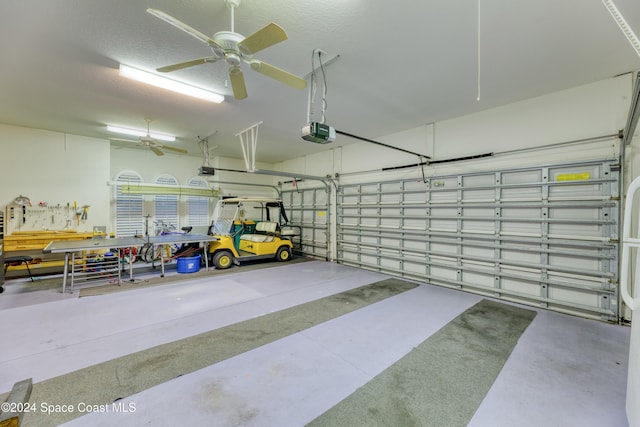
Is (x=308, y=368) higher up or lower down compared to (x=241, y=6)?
lower down

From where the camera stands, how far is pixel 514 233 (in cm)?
439

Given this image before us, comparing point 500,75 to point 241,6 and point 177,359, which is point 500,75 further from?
point 177,359

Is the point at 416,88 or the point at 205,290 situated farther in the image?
the point at 205,290

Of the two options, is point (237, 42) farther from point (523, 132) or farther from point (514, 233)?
point (514, 233)

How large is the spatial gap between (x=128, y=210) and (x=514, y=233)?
9665 millimetres

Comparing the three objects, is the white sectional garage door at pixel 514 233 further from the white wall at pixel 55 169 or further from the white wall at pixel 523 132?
the white wall at pixel 55 169

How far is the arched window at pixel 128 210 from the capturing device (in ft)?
24.7

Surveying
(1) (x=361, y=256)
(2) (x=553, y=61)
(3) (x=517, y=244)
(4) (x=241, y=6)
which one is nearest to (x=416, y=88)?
(2) (x=553, y=61)

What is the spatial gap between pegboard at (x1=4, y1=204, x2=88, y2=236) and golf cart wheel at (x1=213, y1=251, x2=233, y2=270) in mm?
3504

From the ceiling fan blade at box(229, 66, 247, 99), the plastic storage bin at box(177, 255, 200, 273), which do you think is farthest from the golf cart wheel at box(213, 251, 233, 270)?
the ceiling fan blade at box(229, 66, 247, 99)

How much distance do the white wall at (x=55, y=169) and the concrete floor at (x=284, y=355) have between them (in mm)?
2363

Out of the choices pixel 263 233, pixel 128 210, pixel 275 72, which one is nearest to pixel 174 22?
pixel 275 72

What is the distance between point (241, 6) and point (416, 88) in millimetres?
2700

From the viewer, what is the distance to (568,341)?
3.07 metres
